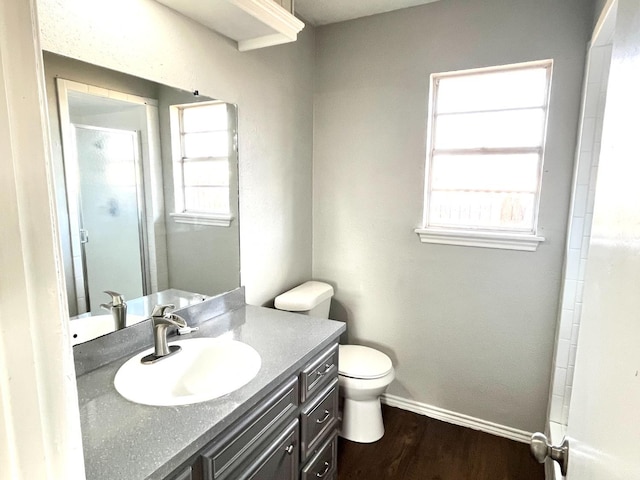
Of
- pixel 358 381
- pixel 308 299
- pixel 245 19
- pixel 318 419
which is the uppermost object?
pixel 245 19

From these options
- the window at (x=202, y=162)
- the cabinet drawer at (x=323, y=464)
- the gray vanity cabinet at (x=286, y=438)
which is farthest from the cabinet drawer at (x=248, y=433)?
the window at (x=202, y=162)

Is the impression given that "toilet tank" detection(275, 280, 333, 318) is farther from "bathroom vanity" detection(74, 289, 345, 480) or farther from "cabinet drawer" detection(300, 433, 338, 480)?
"cabinet drawer" detection(300, 433, 338, 480)

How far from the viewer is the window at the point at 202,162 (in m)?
1.66

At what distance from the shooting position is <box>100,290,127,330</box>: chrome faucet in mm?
1383

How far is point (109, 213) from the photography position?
1.37 meters

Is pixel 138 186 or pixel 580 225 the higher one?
pixel 138 186

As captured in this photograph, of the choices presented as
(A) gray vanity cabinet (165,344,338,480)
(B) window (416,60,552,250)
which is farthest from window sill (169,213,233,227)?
(B) window (416,60,552,250)

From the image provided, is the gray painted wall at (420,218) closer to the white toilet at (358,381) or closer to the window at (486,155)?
the window at (486,155)

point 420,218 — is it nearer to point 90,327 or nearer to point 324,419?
point 324,419

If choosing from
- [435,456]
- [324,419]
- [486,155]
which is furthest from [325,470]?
[486,155]

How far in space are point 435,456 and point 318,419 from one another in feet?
3.13

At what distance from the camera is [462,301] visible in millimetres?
2281

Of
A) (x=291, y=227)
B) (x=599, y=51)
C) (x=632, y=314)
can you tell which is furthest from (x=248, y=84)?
(x=632, y=314)

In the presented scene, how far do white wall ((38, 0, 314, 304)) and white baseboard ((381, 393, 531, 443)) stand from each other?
1050 mm
